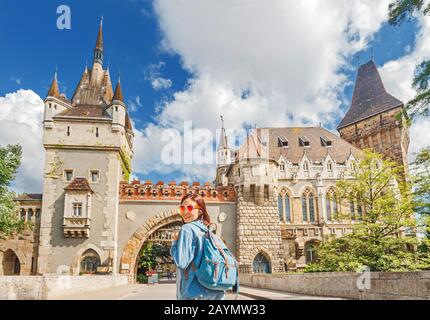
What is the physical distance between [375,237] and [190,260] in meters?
13.8

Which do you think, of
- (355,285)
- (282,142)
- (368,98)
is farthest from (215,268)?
(368,98)

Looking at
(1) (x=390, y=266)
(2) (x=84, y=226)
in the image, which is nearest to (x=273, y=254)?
(1) (x=390, y=266)

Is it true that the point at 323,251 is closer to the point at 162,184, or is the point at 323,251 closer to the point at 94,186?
the point at 162,184

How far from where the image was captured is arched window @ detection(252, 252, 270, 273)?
2444 cm

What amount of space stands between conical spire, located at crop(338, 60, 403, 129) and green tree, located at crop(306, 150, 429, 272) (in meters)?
27.1

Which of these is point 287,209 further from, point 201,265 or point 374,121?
point 201,265

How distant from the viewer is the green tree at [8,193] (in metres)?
19.1

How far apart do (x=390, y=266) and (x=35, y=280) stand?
41.6 feet

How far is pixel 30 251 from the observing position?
22.3 metres

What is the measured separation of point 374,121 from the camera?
42.2m

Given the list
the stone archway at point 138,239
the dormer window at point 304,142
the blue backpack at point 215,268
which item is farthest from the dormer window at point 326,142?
the blue backpack at point 215,268

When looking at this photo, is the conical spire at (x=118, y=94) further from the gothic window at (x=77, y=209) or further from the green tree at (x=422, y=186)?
the green tree at (x=422, y=186)

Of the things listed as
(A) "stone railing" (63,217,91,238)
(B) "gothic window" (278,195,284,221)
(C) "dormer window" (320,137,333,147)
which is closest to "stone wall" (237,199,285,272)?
(A) "stone railing" (63,217,91,238)

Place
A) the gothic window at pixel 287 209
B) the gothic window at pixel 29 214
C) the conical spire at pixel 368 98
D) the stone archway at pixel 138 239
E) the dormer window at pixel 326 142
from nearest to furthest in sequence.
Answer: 1. the gothic window at pixel 29 214
2. the stone archway at pixel 138 239
3. the gothic window at pixel 287 209
4. the dormer window at pixel 326 142
5. the conical spire at pixel 368 98
